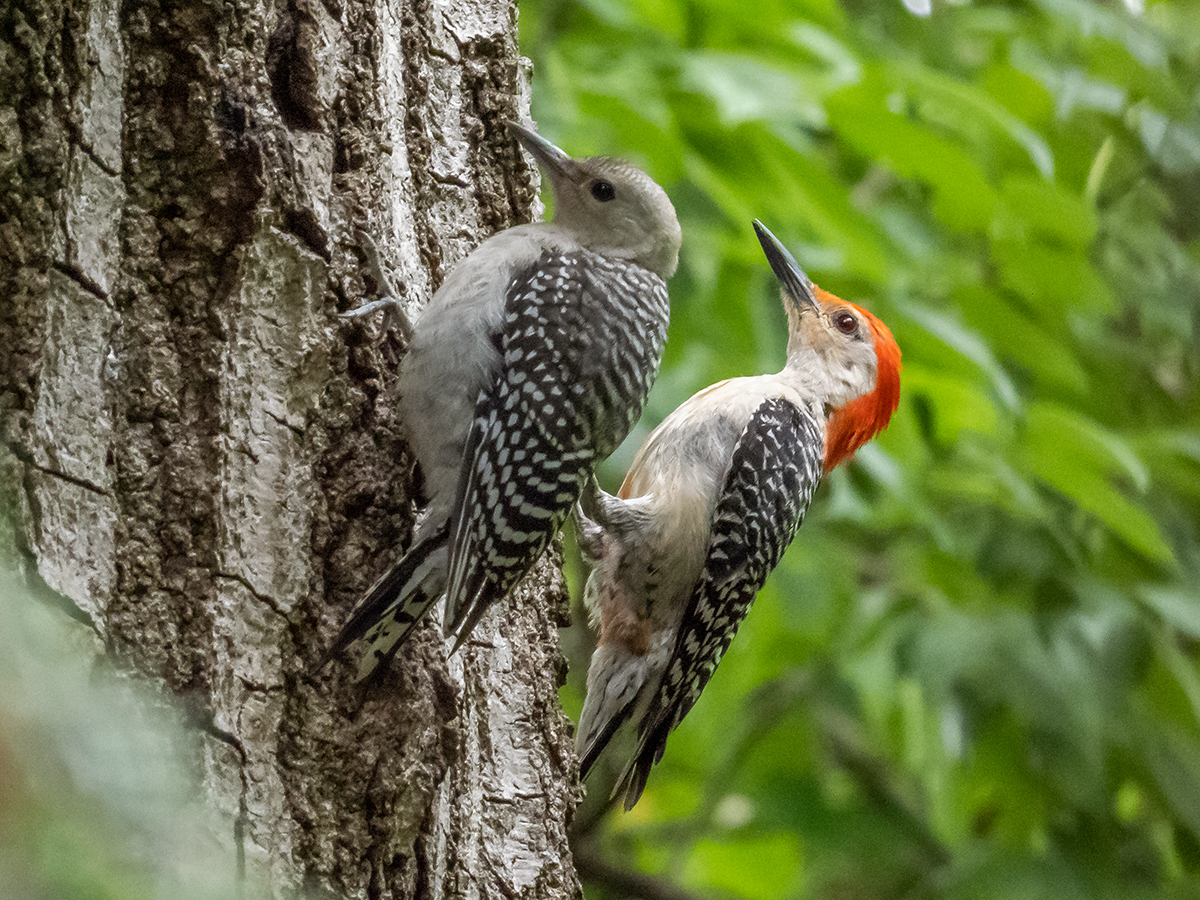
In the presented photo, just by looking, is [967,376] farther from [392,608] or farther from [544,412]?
[392,608]

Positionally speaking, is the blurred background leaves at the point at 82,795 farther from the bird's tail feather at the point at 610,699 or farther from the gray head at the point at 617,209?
the bird's tail feather at the point at 610,699

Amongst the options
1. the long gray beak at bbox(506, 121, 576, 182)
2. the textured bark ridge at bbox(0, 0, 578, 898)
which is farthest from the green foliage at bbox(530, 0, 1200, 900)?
the textured bark ridge at bbox(0, 0, 578, 898)

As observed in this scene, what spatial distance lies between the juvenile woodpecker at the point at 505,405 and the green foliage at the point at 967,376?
75 centimetres

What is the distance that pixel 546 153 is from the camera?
3.12 metres

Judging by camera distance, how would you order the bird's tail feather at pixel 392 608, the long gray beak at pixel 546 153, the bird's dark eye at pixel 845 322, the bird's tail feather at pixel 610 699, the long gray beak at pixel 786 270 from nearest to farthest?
1. the bird's tail feather at pixel 392 608
2. the long gray beak at pixel 546 153
3. the bird's tail feather at pixel 610 699
4. the long gray beak at pixel 786 270
5. the bird's dark eye at pixel 845 322

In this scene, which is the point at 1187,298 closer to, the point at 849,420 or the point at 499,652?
the point at 849,420

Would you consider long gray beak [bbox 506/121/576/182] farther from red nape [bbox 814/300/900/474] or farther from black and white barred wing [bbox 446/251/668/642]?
red nape [bbox 814/300/900/474]

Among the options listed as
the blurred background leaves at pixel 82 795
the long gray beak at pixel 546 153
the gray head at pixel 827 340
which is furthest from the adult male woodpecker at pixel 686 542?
the blurred background leaves at pixel 82 795

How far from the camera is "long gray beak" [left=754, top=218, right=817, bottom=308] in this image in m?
3.67

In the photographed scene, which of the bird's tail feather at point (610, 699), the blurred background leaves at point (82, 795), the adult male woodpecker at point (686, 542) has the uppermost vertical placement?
the blurred background leaves at point (82, 795)

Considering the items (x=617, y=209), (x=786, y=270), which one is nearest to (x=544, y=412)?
(x=617, y=209)

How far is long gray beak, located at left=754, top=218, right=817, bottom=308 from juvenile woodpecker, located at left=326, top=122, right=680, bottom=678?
836 mm

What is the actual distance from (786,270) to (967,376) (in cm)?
69

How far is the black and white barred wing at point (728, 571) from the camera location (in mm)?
3391
